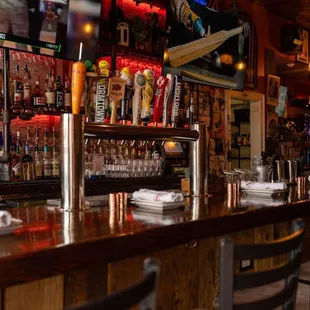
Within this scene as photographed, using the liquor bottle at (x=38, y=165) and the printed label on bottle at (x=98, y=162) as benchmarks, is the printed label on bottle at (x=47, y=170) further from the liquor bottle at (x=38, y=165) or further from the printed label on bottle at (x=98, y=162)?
the printed label on bottle at (x=98, y=162)

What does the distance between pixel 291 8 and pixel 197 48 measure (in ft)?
7.64

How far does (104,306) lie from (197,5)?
4.14 meters

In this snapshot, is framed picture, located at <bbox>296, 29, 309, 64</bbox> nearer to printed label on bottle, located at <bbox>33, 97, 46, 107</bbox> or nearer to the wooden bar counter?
printed label on bottle, located at <bbox>33, 97, 46, 107</bbox>

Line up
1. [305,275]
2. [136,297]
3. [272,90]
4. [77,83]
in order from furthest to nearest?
[272,90] → [305,275] → [77,83] → [136,297]

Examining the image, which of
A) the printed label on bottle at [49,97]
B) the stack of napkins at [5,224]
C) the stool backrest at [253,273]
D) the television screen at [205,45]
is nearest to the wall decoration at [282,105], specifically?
the television screen at [205,45]

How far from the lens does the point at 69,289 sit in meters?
1.42

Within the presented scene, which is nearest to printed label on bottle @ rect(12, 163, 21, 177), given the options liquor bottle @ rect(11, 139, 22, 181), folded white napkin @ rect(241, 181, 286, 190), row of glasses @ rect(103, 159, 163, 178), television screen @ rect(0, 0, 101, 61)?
liquor bottle @ rect(11, 139, 22, 181)

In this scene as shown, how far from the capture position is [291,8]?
6.14 metres

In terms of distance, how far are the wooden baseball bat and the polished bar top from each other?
262cm

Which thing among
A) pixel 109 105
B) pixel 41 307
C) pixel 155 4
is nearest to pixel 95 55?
pixel 155 4

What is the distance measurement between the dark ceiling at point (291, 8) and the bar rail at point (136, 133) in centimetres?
447

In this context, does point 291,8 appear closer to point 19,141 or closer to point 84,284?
point 19,141

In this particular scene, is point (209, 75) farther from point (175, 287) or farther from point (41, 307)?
point (41, 307)

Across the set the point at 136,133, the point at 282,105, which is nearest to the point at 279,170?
the point at 136,133
